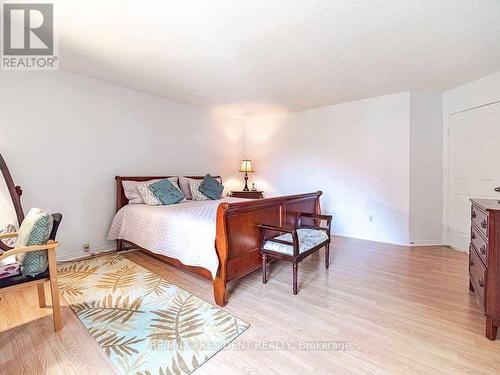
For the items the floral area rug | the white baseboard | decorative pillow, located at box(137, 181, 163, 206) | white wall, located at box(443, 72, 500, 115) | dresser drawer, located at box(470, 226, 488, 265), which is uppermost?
white wall, located at box(443, 72, 500, 115)

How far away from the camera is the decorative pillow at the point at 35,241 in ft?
5.29

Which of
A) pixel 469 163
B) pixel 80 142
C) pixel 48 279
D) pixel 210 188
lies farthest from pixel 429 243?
pixel 80 142

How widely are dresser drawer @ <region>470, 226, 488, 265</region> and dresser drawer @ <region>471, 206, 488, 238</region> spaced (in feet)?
0.16

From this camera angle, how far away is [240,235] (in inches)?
86.3

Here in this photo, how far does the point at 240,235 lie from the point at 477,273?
1873 millimetres

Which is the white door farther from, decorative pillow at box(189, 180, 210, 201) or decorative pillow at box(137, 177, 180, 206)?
decorative pillow at box(137, 177, 180, 206)

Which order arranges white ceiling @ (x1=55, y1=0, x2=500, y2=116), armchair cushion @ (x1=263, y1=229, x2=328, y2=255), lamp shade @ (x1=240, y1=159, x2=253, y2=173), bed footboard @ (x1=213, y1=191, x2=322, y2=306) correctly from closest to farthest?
white ceiling @ (x1=55, y1=0, x2=500, y2=116) → bed footboard @ (x1=213, y1=191, x2=322, y2=306) → armchair cushion @ (x1=263, y1=229, x2=328, y2=255) → lamp shade @ (x1=240, y1=159, x2=253, y2=173)

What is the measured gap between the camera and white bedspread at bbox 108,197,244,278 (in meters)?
2.11

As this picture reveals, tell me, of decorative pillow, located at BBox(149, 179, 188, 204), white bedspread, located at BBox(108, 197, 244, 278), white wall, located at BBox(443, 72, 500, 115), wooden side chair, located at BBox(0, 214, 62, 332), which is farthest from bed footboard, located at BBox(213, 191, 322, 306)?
white wall, located at BBox(443, 72, 500, 115)

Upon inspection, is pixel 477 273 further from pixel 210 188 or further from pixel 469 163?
pixel 210 188

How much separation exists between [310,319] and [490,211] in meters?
1.40

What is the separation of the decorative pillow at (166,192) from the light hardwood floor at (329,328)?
3.15 ft

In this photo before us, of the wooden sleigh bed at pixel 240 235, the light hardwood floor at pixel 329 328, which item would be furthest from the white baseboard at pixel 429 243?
the wooden sleigh bed at pixel 240 235

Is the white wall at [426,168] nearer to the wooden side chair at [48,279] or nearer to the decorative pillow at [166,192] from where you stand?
the decorative pillow at [166,192]
